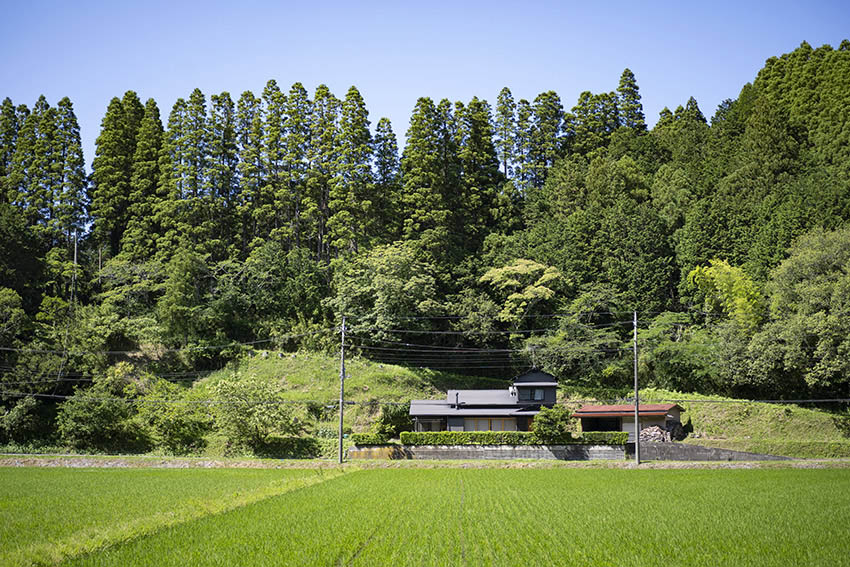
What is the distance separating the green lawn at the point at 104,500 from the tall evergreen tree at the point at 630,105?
164 ft

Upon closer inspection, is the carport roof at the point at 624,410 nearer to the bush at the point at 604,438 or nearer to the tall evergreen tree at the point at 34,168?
the bush at the point at 604,438

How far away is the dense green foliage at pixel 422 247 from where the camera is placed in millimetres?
37688

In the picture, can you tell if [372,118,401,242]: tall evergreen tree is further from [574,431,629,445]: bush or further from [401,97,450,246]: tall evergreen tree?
[574,431,629,445]: bush

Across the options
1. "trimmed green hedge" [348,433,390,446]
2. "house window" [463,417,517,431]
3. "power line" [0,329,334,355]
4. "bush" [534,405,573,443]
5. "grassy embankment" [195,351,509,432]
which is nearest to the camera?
"bush" [534,405,573,443]

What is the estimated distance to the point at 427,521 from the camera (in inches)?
569

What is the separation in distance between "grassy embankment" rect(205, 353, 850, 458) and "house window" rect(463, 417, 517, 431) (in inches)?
182

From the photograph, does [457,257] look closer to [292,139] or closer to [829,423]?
[292,139]

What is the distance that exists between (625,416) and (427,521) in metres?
26.1

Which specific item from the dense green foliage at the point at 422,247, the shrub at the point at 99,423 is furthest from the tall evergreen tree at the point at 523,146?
the shrub at the point at 99,423

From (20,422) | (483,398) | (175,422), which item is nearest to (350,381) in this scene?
(483,398)

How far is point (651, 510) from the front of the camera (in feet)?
52.0

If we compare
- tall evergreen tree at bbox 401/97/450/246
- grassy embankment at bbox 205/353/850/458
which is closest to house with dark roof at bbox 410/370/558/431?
grassy embankment at bbox 205/353/850/458

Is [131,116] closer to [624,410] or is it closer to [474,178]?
[474,178]

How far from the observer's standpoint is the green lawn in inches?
466
